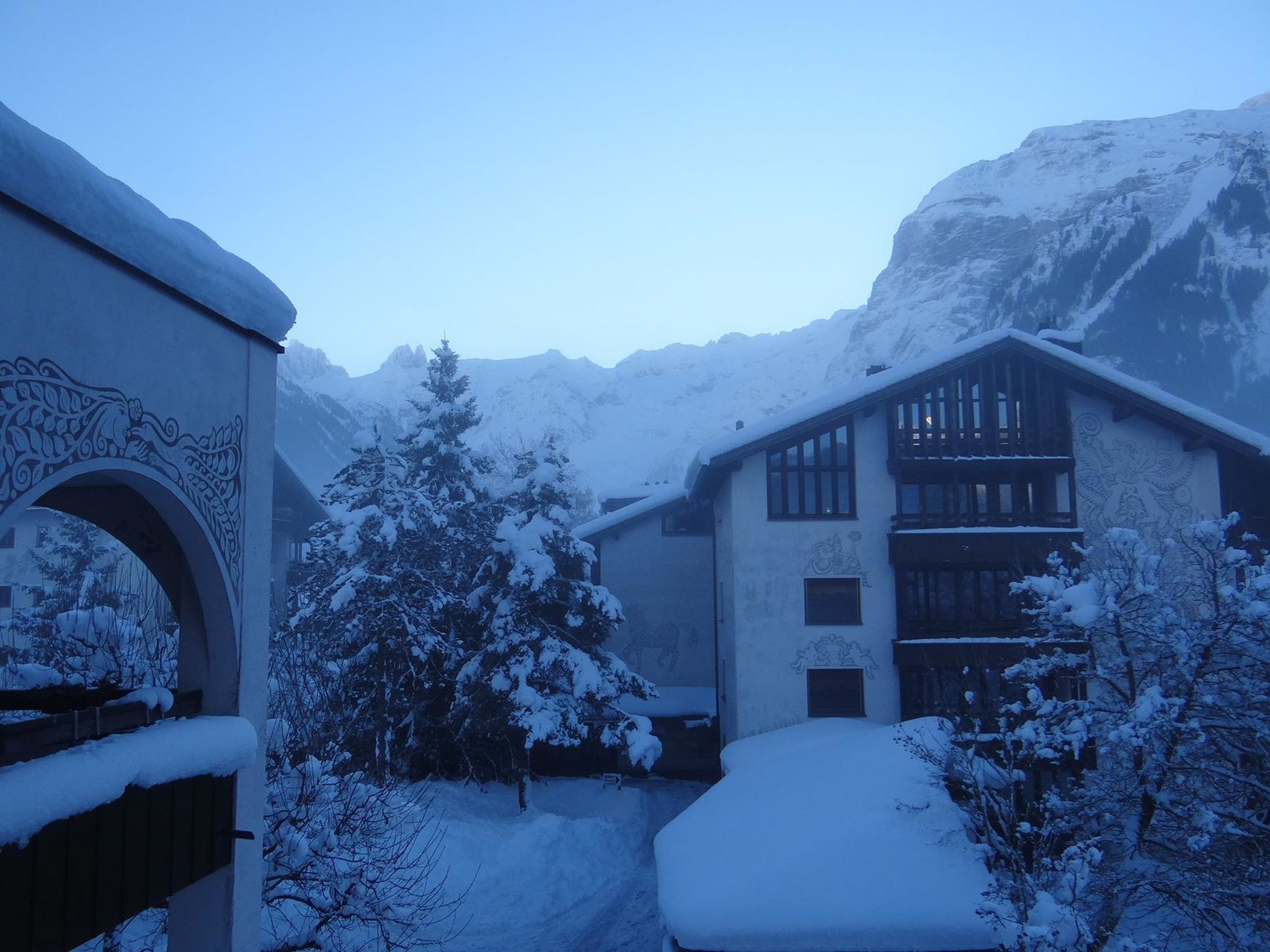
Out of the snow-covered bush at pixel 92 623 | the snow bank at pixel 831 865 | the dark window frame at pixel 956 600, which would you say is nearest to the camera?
the snow-covered bush at pixel 92 623

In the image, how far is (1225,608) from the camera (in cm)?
1098

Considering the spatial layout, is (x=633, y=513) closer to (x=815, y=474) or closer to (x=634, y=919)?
(x=815, y=474)

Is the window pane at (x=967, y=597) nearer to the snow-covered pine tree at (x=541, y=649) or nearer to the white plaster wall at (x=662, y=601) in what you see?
the snow-covered pine tree at (x=541, y=649)

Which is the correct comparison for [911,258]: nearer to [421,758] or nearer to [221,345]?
[421,758]

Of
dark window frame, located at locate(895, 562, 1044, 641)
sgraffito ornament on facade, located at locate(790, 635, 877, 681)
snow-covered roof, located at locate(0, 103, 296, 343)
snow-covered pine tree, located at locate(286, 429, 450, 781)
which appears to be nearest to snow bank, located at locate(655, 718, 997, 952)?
sgraffito ornament on facade, located at locate(790, 635, 877, 681)

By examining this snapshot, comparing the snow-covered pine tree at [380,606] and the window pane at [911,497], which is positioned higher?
the window pane at [911,497]

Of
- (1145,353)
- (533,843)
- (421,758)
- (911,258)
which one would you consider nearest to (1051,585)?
(533,843)

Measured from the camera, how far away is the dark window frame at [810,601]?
70.2 feet

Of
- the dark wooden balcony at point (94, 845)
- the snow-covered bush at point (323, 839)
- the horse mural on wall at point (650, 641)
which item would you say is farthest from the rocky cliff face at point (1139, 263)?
the dark wooden balcony at point (94, 845)

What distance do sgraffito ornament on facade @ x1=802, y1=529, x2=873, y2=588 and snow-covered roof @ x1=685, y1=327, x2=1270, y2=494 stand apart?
294cm

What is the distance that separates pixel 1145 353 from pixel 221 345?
99042 mm

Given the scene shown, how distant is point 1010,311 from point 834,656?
101006 millimetres

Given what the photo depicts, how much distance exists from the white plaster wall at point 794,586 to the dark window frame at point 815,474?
0.16 meters

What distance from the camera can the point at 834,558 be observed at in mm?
21578
